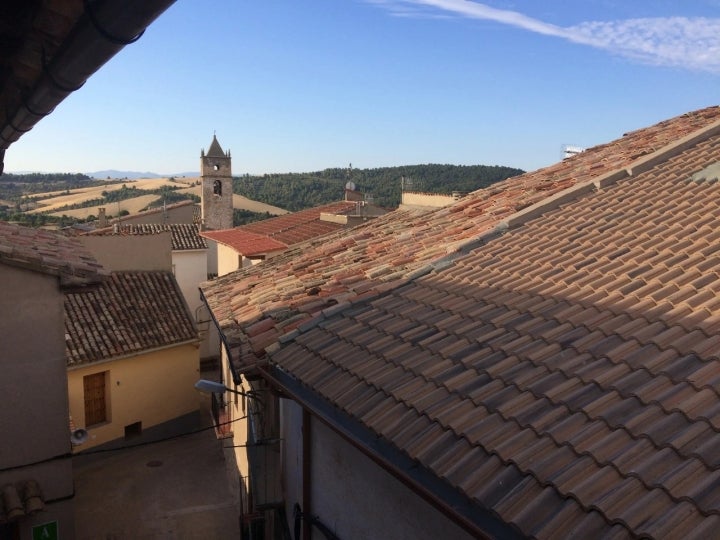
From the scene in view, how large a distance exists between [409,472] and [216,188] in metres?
38.7

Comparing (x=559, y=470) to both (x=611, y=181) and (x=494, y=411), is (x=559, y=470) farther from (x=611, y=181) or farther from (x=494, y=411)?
(x=611, y=181)

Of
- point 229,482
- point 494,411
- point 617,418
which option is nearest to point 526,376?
point 494,411

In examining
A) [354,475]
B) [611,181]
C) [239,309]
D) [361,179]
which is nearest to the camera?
[354,475]

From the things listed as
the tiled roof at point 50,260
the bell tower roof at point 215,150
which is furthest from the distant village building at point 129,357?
the bell tower roof at point 215,150

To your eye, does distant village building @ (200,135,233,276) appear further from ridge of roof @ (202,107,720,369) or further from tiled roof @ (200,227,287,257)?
ridge of roof @ (202,107,720,369)

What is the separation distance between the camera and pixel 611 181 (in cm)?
660

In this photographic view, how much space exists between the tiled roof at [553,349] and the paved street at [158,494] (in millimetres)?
7144

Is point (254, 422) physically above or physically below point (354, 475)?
below

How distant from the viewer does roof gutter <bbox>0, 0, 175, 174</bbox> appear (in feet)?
6.74

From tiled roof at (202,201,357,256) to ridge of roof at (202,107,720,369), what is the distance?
3387mm

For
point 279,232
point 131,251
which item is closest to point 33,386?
point 279,232

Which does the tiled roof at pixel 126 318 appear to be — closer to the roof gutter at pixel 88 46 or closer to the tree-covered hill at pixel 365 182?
the roof gutter at pixel 88 46

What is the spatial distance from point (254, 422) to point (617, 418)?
6031 millimetres

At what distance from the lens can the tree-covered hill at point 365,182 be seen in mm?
49781
